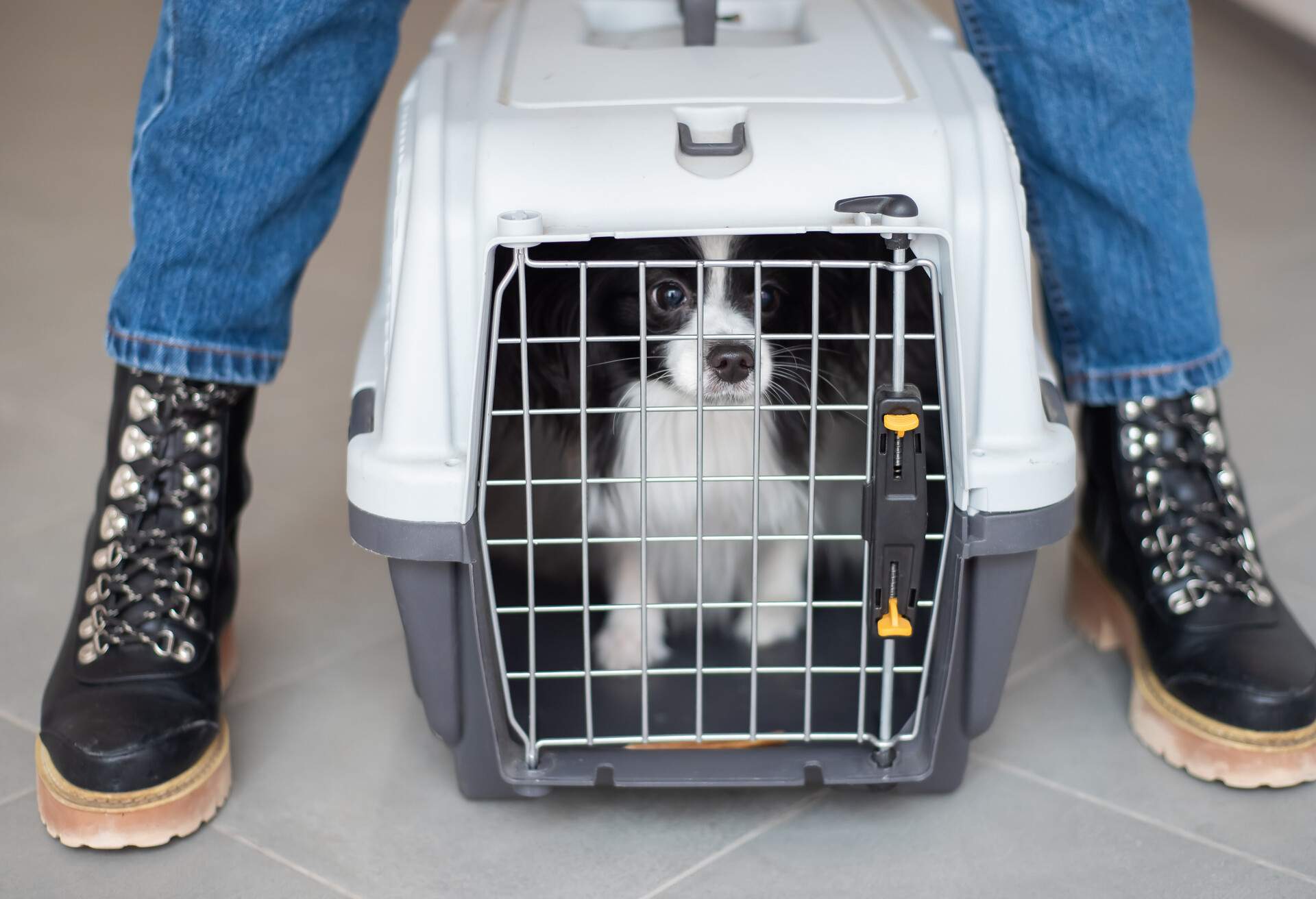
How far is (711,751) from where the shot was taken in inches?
48.3

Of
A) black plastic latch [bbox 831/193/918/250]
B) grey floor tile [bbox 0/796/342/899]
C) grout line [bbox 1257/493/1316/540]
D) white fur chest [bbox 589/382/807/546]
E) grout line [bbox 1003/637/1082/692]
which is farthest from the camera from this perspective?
grout line [bbox 1257/493/1316/540]

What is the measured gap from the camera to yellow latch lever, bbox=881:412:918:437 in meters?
1.08

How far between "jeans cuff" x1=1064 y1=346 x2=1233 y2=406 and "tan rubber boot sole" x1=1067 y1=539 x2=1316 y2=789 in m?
0.22

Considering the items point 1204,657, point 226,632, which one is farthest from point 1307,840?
point 226,632

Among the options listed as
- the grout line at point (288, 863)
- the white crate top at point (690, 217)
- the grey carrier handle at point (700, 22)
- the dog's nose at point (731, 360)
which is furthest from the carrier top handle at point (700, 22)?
the grout line at point (288, 863)

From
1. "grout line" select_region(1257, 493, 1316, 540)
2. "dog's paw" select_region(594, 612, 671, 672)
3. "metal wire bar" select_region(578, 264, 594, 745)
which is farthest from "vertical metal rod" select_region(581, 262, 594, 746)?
"grout line" select_region(1257, 493, 1316, 540)

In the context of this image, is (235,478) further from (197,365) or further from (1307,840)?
(1307,840)

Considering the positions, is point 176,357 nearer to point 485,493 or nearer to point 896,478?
point 485,493

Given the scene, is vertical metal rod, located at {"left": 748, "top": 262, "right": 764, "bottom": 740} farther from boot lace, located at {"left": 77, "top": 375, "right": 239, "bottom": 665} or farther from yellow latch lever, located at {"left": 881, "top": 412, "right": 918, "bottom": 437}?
boot lace, located at {"left": 77, "top": 375, "right": 239, "bottom": 665}

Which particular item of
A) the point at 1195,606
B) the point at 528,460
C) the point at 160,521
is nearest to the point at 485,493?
the point at 528,460

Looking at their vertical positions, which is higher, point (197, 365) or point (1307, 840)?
point (197, 365)

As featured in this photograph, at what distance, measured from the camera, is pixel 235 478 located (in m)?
1.44

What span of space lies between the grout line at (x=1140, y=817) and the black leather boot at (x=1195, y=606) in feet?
0.29

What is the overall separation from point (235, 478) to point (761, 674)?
1.86 feet
